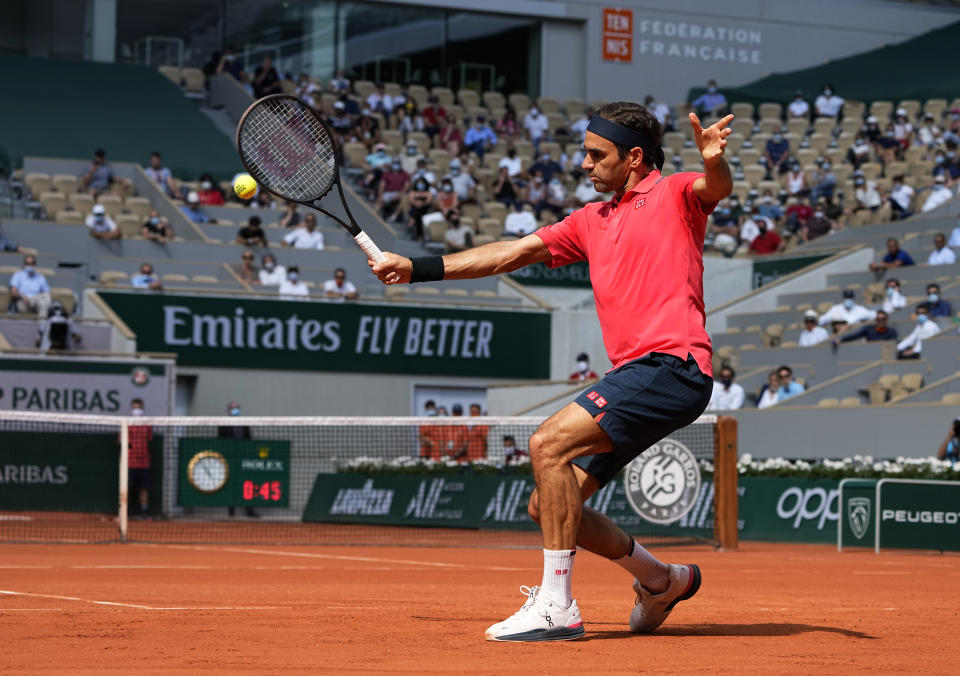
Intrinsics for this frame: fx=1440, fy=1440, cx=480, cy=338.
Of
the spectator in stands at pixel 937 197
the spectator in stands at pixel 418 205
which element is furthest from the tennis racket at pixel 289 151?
the spectator in stands at pixel 937 197

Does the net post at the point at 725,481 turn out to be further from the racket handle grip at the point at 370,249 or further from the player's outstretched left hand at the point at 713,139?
the player's outstretched left hand at the point at 713,139

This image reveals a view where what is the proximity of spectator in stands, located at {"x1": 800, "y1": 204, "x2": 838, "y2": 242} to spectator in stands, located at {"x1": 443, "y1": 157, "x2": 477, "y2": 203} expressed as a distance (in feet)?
23.6

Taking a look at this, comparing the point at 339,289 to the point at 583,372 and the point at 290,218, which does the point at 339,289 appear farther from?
the point at 583,372

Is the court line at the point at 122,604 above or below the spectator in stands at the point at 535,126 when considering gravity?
below

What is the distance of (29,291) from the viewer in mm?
23312

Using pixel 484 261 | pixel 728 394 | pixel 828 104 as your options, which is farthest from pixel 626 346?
pixel 828 104

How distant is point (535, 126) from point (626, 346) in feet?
100

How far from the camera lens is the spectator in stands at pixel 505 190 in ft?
103

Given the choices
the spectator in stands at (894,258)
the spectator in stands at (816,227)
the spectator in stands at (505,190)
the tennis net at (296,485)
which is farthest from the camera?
the spectator in stands at (505,190)

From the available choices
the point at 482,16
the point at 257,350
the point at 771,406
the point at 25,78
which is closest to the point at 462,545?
the point at 771,406

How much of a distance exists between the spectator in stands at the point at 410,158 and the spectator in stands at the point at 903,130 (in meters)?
11.2

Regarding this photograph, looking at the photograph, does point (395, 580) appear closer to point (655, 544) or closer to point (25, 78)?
point (655, 544)

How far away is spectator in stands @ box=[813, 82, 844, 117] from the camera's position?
121 feet

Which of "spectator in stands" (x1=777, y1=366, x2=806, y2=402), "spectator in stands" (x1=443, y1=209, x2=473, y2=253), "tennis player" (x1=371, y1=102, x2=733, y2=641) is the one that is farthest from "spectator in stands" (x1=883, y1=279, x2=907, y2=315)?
"tennis player" (x1=371, y1=102, x2=733, y2=641)
